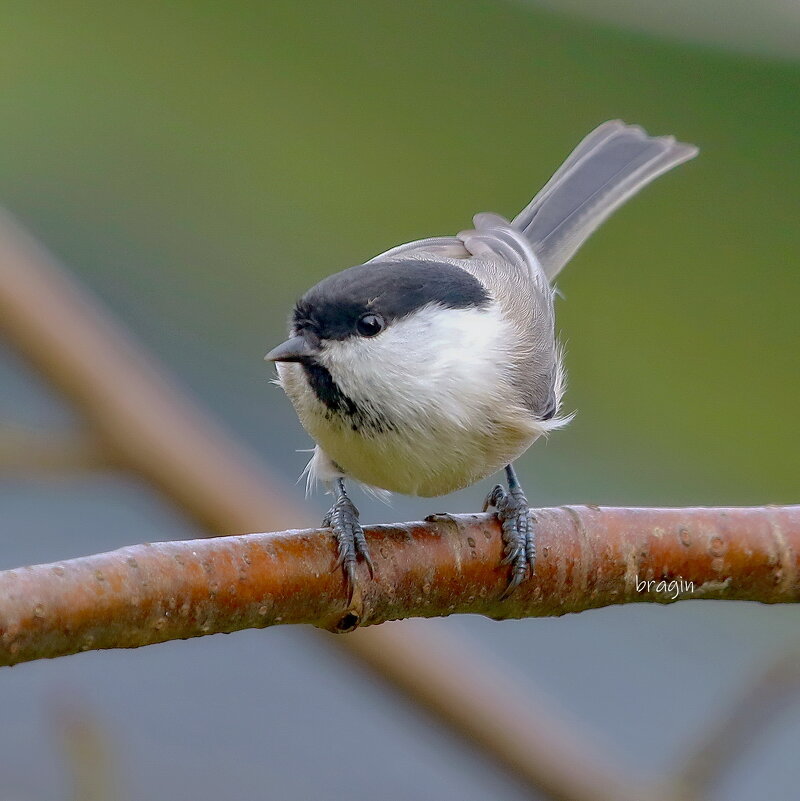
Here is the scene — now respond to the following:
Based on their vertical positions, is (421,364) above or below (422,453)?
above

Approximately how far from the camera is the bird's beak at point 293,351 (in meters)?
1.26

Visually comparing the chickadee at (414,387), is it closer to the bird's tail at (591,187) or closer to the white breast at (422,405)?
the white breast at (422,405)

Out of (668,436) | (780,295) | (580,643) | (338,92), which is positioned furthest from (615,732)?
(338,92)

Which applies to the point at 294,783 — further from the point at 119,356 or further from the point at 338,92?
the point at 338,92

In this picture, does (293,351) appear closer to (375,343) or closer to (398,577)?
(375,343)

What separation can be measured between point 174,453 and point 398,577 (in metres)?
0.54

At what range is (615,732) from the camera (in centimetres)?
253

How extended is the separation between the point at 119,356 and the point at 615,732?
155 cm

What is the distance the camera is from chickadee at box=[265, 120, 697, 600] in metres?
1.29

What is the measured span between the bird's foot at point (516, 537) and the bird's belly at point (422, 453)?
6 cm

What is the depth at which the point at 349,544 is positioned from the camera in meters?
1.14

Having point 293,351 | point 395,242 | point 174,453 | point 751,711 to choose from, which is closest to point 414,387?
point 293,351

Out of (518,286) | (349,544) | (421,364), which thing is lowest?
(349,544)

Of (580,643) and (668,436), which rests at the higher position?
(668,436)
